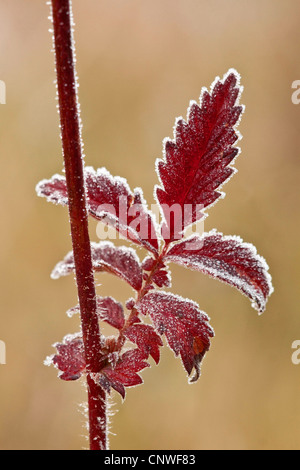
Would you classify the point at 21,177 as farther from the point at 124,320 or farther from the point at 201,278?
the point at 124,320

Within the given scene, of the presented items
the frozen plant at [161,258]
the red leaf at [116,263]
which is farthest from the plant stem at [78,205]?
the red leaf at [116,263]

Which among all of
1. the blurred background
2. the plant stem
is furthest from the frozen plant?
the blurred background

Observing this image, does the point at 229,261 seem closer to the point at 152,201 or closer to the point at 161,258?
the point at 161,258

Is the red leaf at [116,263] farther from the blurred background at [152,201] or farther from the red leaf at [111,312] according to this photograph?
the blurred background at [152,201]

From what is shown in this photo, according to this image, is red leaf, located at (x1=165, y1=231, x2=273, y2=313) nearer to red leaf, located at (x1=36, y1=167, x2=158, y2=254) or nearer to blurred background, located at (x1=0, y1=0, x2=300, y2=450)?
red leaf, located at (x1=36, y1=167, x2=158, y2=254)

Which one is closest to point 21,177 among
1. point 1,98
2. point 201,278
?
point 1,98
